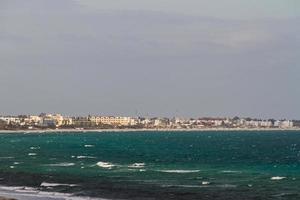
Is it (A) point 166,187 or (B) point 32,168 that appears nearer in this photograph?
(A) point 166,187

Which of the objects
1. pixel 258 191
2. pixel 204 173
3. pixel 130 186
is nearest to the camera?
pixel 258 191

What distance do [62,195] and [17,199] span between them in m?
4.83

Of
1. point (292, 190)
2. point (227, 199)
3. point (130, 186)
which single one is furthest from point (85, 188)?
point (292, 190)

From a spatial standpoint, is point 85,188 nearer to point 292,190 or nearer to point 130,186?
point 130,186

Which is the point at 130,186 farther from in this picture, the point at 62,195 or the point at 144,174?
the point at 144,174

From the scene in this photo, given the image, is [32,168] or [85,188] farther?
[32,168]

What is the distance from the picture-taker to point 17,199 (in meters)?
48.9

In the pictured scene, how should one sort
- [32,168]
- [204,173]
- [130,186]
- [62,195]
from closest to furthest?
1. [62,195]
2. [130,186]
3. [204,173]
4. [32,168]

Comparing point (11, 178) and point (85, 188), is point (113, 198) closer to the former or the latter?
point (85, 188)

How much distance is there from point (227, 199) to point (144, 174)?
26328mm

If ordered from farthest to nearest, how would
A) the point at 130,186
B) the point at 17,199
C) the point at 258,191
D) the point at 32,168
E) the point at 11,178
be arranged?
the point at 32,168 → the point at 11,178 → the point at 130,186 → the point at 258,191 → the point at 17,199

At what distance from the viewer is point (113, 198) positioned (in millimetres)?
51375

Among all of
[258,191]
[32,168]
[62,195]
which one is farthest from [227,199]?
[32,168]

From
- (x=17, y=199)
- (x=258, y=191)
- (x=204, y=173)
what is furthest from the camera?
(x=204, y=173)
